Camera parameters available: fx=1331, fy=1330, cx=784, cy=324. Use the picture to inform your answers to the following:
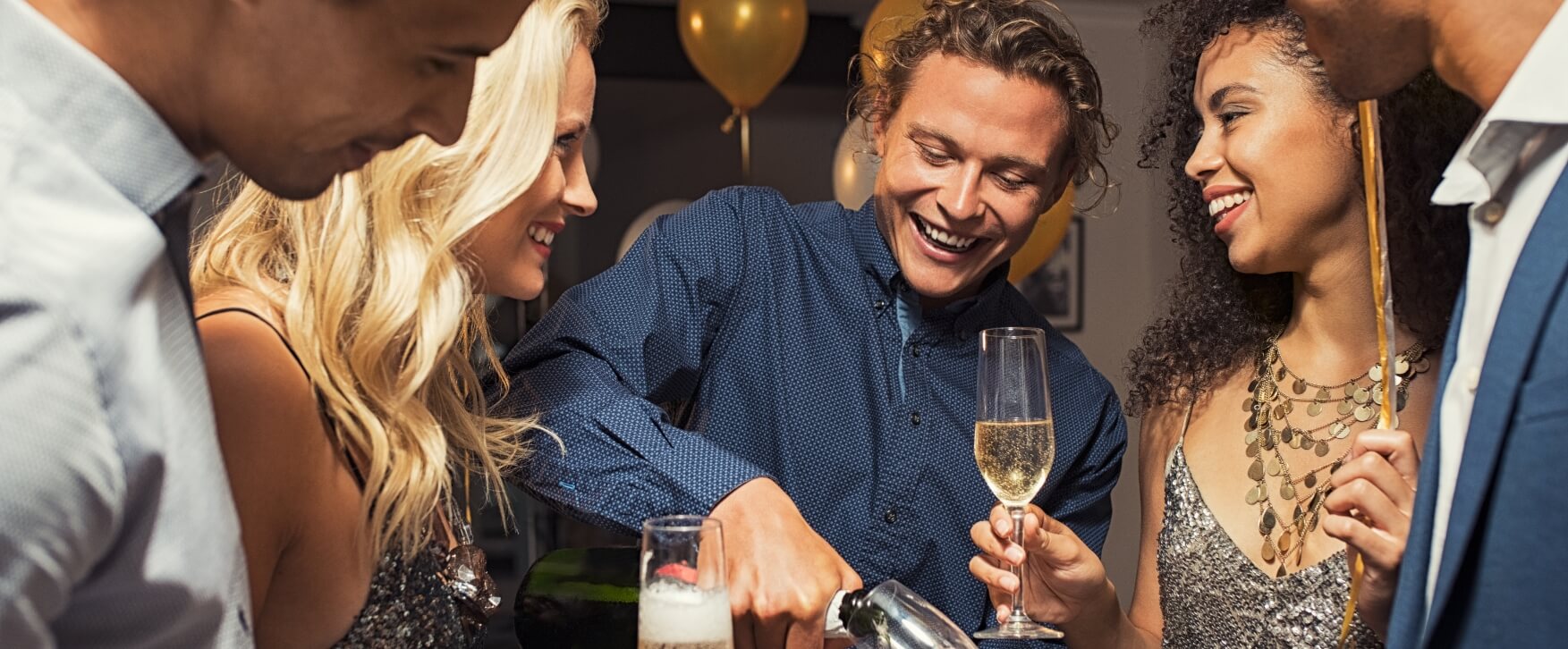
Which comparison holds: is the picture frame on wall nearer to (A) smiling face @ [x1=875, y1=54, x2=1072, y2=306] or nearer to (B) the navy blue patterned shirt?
(B) the navy blue patterned shirt

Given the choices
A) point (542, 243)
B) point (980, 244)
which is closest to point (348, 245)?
point (542, 243)

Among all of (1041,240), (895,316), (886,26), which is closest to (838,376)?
(895,316)

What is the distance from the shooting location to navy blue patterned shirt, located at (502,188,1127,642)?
2.47 m

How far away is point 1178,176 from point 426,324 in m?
1.61

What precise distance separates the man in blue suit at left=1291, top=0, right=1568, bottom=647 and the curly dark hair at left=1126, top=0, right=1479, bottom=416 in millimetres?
842

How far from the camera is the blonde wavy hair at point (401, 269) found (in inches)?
63.1

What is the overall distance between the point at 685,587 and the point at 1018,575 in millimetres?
807

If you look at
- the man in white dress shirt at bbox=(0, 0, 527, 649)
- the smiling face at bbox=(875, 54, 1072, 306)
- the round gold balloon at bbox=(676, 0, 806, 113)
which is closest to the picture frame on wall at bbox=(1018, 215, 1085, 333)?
the round gold balloon at bbox=(676, 0, 806, 113)

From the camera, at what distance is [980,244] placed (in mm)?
2471

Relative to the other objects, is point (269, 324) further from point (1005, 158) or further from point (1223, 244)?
point (1223, 244)

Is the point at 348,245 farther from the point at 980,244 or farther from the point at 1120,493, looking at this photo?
the point at 1120,493

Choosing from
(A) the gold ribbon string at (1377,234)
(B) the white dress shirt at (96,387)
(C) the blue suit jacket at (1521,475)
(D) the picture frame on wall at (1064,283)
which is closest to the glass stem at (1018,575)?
(A) the gold ribbon string at (1377,234)

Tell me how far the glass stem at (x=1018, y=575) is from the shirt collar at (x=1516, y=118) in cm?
85

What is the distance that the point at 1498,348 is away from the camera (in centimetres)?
123
